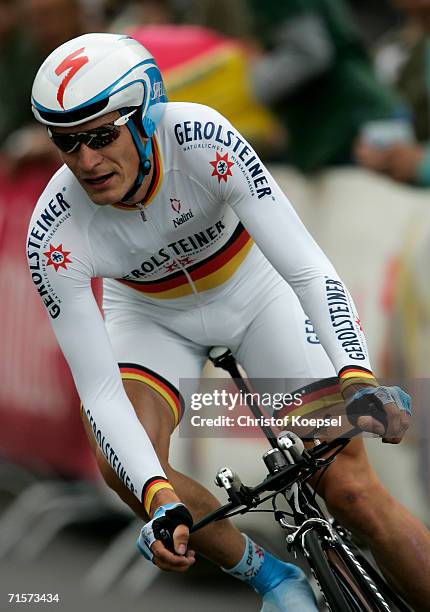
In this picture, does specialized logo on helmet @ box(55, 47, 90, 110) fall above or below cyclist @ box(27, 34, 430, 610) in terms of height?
above

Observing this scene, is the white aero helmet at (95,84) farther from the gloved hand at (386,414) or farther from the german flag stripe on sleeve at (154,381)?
the gloved hand at (386,414)

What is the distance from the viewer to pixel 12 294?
10.0 meters

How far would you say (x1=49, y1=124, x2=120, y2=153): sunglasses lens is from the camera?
17.3 ft

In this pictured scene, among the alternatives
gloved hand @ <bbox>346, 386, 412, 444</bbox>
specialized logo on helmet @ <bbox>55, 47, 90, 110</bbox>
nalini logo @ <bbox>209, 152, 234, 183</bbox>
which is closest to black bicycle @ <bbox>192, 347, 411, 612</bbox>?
gloved hand @ <bbox>346, 386, 412, 444</bbox>

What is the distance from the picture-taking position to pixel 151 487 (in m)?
5.21

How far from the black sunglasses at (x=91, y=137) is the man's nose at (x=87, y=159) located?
2 cm

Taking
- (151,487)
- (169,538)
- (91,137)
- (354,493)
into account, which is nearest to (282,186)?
(354,493)

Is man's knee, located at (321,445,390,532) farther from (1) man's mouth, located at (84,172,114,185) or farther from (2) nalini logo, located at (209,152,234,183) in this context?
(1) man's mouth, located at (84,172,114,185)

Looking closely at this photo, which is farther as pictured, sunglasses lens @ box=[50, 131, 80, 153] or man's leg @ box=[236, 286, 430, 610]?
man's leg @ box=[236, 286, 430, 610]

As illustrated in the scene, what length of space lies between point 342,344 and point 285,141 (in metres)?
3.95

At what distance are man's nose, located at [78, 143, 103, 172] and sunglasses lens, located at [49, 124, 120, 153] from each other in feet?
0.06

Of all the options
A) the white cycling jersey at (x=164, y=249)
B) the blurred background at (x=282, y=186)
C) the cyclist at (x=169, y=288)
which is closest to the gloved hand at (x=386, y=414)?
the cyclist at (x=169, y=288)

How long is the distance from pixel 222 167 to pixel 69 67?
2.19ft

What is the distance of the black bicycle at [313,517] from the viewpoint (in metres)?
4.95
